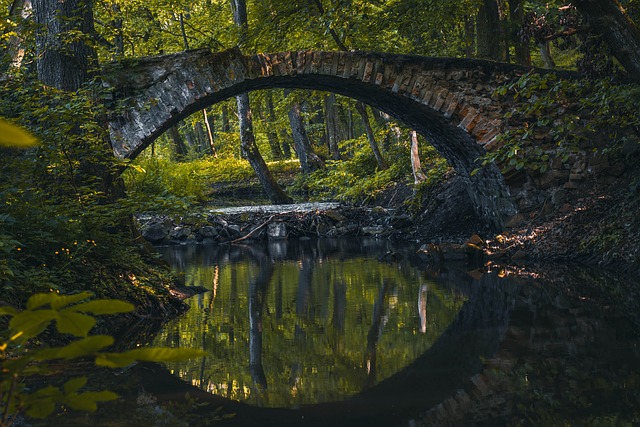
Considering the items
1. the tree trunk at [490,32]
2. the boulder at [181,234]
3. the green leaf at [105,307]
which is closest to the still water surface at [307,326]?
the green leaf at [105,307]

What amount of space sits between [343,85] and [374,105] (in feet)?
3.83

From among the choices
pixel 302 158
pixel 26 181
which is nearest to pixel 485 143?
pixel 26 181

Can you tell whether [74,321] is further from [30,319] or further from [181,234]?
[181,234]

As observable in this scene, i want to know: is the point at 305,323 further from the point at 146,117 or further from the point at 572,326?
the point at 146,117

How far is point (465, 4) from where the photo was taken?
12.8 meters

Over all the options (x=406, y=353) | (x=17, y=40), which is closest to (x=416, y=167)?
(x=17, y=40)

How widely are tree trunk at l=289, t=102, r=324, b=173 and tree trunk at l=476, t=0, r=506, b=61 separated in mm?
11079

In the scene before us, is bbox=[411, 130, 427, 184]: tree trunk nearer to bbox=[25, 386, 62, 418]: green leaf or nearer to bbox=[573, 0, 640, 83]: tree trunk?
bbox=[573, 0, 640, 83]: tree trunk

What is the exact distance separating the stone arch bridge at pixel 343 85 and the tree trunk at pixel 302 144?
11.9 m

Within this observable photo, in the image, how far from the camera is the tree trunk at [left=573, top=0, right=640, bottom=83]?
6.03m

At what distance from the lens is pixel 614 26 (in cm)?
605

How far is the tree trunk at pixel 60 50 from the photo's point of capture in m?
6.81

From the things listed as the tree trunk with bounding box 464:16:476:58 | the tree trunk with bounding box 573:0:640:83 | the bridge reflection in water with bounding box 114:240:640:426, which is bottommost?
the bridge reflection in water with bounding box 114:240:640:426

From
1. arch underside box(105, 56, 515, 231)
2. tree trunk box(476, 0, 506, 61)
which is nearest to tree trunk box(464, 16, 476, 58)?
tree trunk box(476, 0, 506, 61)
